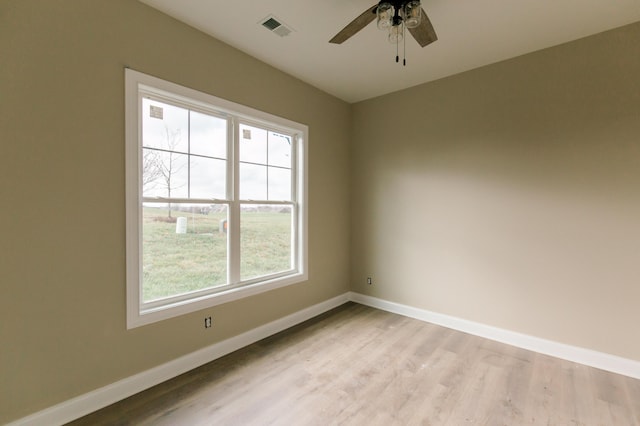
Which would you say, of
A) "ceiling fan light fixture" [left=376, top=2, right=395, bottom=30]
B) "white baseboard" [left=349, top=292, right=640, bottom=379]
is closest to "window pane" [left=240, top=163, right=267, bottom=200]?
"ceiling fan light fixture" [left=376, top=2, right=395, bottom=30]

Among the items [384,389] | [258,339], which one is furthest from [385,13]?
[258,339]

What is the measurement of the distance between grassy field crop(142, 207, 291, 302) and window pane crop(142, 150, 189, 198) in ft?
0.51

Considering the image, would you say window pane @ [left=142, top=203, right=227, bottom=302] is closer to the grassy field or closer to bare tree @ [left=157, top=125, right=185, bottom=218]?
the grassy field

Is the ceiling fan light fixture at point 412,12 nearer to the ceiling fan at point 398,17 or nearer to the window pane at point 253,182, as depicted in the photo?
the ceiling fan at point 398,17

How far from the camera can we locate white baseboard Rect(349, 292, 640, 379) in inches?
94.9

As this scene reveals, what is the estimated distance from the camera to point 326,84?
3.60 m

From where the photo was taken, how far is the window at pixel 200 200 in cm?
217

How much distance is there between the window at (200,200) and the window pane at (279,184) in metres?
0.01

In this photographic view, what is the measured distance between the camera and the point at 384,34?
2.51m

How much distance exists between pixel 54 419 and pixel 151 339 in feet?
2.14

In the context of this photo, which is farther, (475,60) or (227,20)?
(475,60)

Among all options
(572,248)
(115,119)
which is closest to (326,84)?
Answer: (115,119)

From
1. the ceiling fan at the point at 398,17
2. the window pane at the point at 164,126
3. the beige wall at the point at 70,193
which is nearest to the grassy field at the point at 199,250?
the beige wall at the point at 70,193

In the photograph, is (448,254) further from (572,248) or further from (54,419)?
(54,419)
